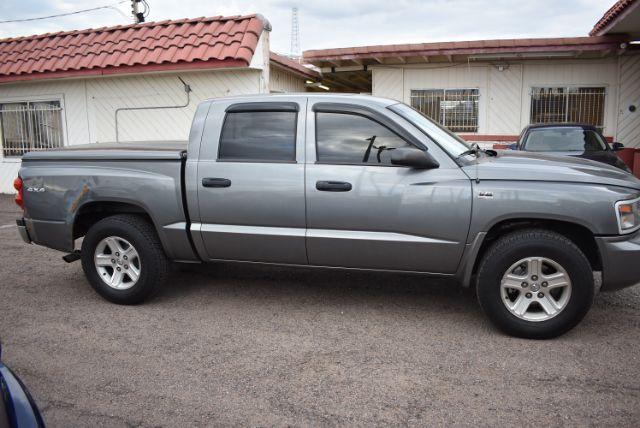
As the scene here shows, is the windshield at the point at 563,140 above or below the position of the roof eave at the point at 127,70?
below

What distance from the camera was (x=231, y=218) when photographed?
16.1 ft

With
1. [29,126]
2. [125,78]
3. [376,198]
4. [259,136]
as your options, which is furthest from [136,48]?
[376,198]

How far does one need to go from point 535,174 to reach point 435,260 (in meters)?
1.01

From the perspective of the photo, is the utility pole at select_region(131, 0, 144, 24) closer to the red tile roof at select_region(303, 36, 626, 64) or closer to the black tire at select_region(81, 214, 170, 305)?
the red tile roof at select_region(303, 36, 626, 64)

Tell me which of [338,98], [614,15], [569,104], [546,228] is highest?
[614,15]

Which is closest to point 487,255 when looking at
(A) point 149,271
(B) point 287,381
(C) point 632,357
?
(C) point 632,357

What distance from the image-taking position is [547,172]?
4289 millimetres

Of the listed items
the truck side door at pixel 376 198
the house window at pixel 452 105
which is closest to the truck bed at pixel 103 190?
the truck side door at pixel 376 198

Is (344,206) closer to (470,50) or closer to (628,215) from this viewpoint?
(628,215)

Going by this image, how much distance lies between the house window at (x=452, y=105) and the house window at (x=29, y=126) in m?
8.77

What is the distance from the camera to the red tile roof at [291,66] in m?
12.5

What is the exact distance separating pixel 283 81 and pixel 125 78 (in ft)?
12.0

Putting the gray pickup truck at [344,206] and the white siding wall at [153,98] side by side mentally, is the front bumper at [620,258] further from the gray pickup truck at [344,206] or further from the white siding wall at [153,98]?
the white siding wall at [153,98]

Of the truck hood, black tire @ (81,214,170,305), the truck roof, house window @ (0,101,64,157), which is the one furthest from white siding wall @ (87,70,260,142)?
the truck hood
